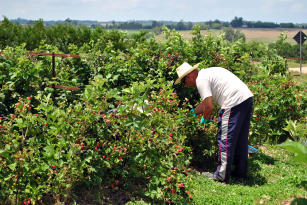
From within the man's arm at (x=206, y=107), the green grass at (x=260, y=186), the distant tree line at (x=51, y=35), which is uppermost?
the distant tree line at (x=51, y=35)

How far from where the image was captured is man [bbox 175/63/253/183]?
404cm

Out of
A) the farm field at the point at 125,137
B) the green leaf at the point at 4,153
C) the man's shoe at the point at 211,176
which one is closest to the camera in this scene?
the green leaf at the point at 4,153

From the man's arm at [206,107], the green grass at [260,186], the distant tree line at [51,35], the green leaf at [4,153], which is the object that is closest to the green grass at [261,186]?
the green grass at [260,186]

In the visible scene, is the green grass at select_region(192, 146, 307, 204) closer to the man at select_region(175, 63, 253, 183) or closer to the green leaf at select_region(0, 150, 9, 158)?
the man at select_region(175, 63, 253, 183)

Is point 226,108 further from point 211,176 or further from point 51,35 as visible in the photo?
point 51,35

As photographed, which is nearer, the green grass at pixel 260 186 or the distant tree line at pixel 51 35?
the green grass at pixel 260 186

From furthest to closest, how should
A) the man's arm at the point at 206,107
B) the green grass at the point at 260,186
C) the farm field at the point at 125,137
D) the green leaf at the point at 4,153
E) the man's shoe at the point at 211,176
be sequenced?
the man's shoe at the point at 211,176, the man's arm at the point at 206,107, the green grass at the point at 260,186, the farm field at the point at 125,137, the green leaf at the point at 4,153

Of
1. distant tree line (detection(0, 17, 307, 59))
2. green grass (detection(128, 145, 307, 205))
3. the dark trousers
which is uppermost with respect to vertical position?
distant tree line (detection(0, 17, 307, 59))

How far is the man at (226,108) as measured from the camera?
4035 mm

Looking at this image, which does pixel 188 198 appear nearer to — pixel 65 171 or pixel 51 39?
pixel 65 171

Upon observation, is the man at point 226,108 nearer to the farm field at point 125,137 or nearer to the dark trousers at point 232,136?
the dark trousers at point 232,136

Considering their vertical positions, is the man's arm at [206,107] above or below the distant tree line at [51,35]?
below

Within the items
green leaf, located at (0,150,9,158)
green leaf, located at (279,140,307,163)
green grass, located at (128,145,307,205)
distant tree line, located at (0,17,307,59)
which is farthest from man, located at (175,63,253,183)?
distant tree line, located at (0,17,307,59)

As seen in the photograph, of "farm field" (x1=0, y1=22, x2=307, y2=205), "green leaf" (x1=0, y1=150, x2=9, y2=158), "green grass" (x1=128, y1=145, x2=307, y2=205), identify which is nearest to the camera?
"green leaf" (x1=0, y1=150, x2=9, y2=158)
